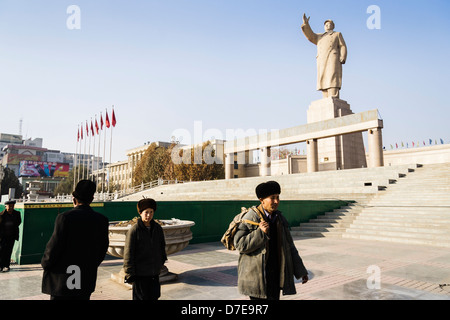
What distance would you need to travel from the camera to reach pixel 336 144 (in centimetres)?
3219

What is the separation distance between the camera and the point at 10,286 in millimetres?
5848

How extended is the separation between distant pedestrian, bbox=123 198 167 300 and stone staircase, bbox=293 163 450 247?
34.5ft

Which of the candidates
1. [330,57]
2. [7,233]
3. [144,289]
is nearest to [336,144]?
[330,57]

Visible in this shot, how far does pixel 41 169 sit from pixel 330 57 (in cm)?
10482

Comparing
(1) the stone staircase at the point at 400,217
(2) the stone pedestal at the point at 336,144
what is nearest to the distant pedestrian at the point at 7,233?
(1) the stone staircase at the point at 400,217

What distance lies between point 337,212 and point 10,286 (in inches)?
529

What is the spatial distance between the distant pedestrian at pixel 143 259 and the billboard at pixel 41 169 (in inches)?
4598

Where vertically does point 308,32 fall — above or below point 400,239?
above

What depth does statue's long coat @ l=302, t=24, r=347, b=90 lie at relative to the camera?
34.0m

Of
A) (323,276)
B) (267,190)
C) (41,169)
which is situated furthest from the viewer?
(41,169)

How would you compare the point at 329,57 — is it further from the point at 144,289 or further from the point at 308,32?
the point at 144,289

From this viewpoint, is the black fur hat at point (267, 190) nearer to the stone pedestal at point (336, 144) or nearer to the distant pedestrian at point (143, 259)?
the distant pedestrian at point (143, 259)

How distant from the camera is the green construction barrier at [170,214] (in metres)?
8.07
